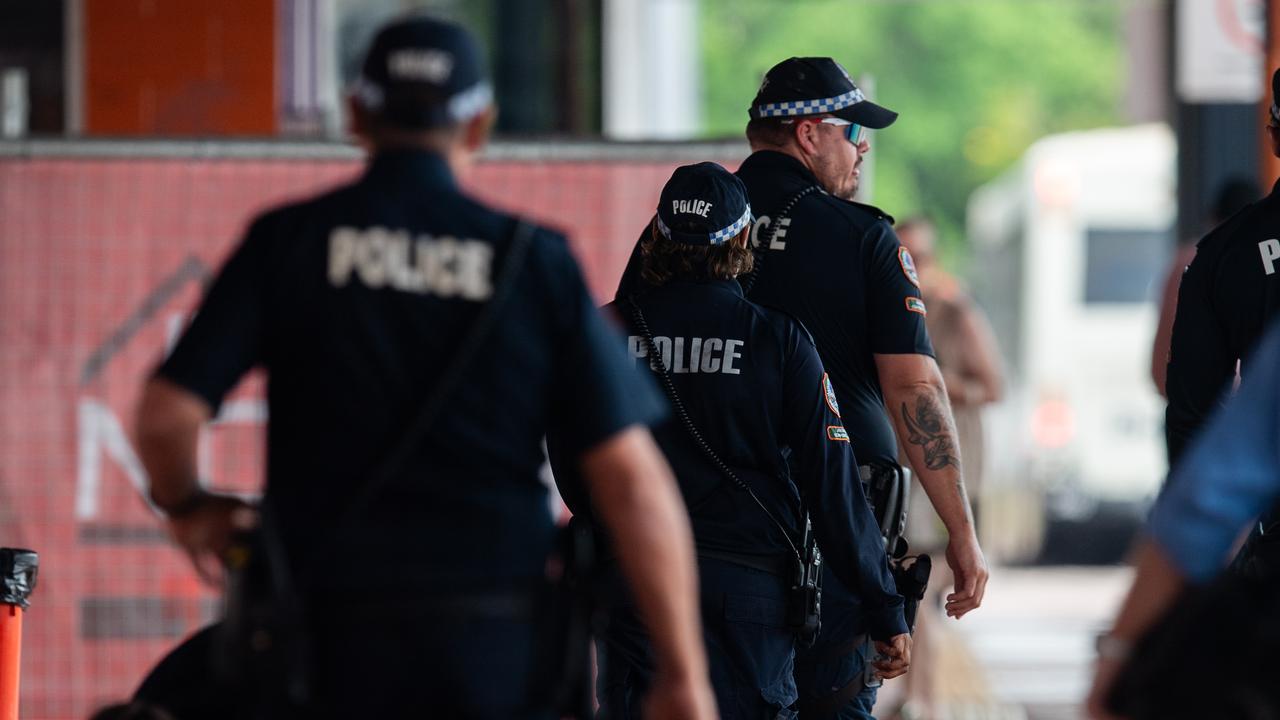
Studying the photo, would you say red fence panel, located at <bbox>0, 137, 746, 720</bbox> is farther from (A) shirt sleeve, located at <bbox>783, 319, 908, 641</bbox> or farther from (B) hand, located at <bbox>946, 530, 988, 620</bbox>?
(A) shirt sleeve, located at <bbox>783, 319, 908, 641</bbox>

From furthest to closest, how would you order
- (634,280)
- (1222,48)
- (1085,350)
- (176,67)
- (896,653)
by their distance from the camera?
1. (1085,350)
2. (176,67)
3. (1222,48)
4. (634,280)
5. (896,653)

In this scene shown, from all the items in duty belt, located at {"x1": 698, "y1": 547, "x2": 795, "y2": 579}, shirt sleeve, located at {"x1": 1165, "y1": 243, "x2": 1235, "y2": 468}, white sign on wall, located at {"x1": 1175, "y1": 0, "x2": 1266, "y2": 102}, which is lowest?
duty belt, located at {"x1": 698, "y1": 547, "x2": 795, "y2": 579}

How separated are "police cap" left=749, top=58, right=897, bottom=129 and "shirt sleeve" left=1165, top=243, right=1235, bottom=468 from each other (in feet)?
3.09

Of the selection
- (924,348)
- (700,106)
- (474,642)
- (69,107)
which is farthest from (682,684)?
(700,106)

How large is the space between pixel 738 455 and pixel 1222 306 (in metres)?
1.22

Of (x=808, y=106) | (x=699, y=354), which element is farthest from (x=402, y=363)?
(x=808, y=106)

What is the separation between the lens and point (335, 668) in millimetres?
3400

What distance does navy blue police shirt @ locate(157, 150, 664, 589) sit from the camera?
134 inches

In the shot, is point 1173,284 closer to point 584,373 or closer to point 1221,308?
point 1221,308

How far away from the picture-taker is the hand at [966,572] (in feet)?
17.7

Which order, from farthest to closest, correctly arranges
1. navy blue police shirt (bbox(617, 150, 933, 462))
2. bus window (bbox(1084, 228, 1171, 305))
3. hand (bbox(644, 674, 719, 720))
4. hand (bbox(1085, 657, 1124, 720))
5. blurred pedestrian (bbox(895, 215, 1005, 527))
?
bus window (bbox(1084, 228, 1171, 305))
blurred pedestrian (bbox(895, 215, 1005, 527))
navy blue police shirt (bbox(617, 150, 933, 462))
hand (bbox(644, 674, 719, 720))
hand (bbox(1085, 657, 1124, 720))

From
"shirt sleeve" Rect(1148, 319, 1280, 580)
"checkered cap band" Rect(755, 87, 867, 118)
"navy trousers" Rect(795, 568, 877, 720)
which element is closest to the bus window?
"checkered cap band" Rect(755, 87, 867, 118)

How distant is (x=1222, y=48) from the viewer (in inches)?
412

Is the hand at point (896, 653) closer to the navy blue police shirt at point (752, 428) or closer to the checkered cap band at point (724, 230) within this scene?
the navy blue police shirt at point (752, 428)
